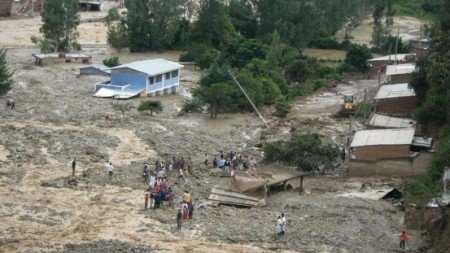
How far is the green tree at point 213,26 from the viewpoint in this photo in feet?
233

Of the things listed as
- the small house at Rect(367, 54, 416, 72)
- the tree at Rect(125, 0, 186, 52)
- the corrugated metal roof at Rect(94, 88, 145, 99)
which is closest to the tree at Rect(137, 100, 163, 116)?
the corrugated metal roof at Rect(94, 88, 145, 99)

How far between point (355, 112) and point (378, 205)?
55.9ft

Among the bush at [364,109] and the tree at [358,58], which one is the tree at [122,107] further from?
the tree at [358,58]

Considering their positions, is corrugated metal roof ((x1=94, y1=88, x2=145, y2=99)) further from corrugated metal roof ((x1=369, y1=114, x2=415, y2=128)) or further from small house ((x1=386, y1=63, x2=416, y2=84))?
corrugated metal roof ((x1=369, y1=114, x2=415, y2=128))

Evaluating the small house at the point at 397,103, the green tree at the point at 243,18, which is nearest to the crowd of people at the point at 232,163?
the small house at the point at 397,103

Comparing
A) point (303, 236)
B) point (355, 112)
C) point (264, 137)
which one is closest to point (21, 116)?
point (264, 137)

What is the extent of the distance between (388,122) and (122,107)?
46.0 ft

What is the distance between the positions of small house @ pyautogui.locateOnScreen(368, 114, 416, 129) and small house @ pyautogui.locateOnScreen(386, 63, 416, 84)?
8795 millimetres

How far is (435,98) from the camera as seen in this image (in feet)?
141

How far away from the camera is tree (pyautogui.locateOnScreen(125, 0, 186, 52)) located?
231 ft

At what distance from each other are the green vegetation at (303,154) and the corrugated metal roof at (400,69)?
60.4 feet

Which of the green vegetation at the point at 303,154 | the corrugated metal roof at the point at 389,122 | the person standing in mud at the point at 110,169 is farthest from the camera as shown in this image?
the corrugated metal roof at the point at 389,122

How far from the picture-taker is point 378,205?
32.8 metres

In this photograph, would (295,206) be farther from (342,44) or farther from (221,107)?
(342,44)
